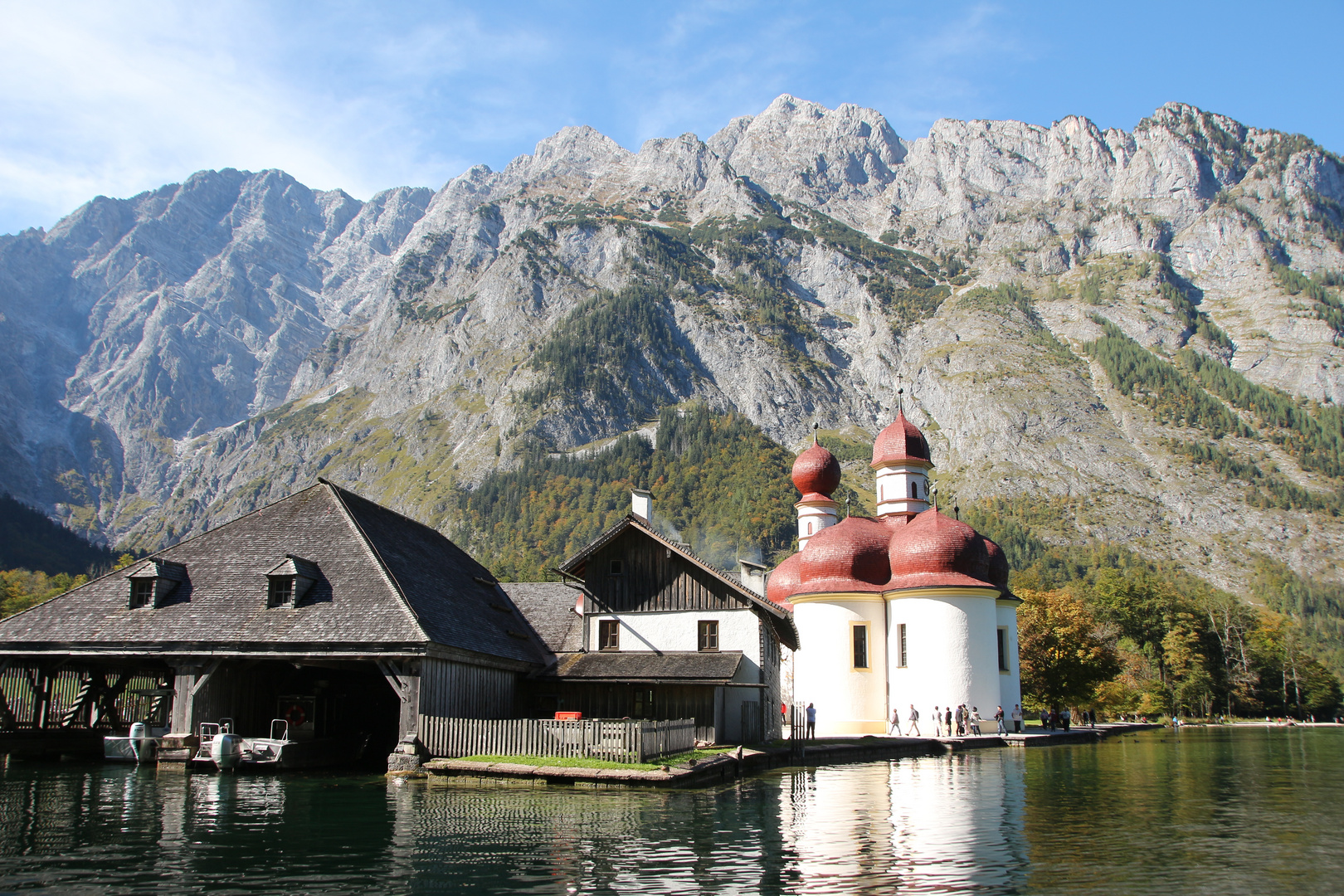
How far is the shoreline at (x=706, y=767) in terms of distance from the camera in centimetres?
2481

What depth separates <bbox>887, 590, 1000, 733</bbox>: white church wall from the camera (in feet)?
159

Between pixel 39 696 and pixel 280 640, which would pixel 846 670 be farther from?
pixel 39 696

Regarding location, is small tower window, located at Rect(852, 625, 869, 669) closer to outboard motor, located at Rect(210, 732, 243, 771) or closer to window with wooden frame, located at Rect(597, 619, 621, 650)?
window with wooden frame, located at Rect(597, 619, 621, 650)

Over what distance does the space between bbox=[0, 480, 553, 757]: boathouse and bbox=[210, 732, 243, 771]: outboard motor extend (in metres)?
1.92

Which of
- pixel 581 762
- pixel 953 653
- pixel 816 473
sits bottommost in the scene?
pixel 581 762

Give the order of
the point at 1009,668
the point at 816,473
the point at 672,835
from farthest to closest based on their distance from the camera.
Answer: the point at 816,473 → the point at 1009,668 → the point at 672,835

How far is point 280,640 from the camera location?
2842cm

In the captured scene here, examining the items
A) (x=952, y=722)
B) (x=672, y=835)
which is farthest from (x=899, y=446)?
(x=672, y=835)

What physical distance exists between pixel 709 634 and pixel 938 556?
56.4 ft

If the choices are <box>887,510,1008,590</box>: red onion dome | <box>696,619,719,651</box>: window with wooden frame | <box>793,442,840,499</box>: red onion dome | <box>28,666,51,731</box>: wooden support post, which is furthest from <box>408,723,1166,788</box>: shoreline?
<box>793,442,840,499</box>: red onion dome

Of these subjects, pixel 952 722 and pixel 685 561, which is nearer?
pixel 685 561

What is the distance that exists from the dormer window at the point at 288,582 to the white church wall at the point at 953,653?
3022 centimetres

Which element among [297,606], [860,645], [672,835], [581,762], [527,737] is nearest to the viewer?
[672,835]

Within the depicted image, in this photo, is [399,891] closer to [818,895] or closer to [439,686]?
[818,895]
